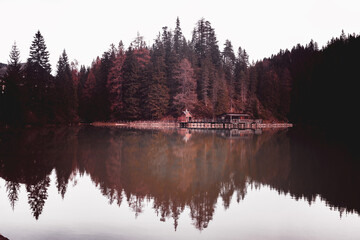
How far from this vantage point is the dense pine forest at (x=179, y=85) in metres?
59.9

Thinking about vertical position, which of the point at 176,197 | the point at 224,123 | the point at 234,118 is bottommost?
the point at 176,197

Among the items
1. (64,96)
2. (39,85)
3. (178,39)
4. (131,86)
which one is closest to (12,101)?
(39,85)

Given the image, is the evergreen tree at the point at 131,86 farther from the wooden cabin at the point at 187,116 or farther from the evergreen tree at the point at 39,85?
the evergreen tree at the point at 39,85

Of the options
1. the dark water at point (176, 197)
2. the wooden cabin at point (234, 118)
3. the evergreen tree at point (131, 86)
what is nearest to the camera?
the dark water at point (176, 197)

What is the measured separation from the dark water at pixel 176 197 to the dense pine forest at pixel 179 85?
37398 millimetres

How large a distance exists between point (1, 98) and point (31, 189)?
137 feet

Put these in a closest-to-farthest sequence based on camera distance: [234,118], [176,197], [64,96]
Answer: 1. [176,197]
2. [234,118]
3. [64,96]

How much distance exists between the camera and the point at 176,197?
15.7 metres

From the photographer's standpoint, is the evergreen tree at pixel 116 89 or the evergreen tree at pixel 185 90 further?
the evergreen tree at pixel 116 89

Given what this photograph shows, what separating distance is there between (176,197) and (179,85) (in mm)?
80816

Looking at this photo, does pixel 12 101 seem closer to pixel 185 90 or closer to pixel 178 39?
pixel 185 90

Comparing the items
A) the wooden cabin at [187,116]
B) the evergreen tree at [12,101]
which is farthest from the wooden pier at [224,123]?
the evergreen tree at [12,101]

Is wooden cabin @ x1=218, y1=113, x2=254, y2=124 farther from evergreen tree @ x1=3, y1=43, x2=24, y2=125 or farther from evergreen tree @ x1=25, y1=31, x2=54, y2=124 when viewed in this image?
evergreen tree @ x1=3, y1=43, x2=24, y2=125

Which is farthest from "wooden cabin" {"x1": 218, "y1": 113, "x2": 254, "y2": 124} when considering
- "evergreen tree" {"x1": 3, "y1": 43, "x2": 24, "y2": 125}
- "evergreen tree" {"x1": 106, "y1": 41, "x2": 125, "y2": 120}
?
"evergreen tree" {"x1": 3, "y1": 43, "x2": 24, "y2": 125}
